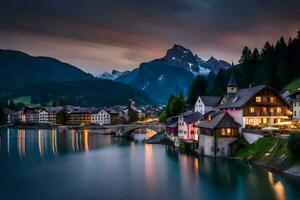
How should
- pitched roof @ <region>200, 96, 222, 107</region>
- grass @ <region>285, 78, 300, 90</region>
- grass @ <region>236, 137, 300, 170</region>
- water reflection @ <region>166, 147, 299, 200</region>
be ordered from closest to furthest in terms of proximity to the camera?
water reflection @ <region>166, 147, 299, 200</region> < grass @ <region>236, 137, 300, 170</region> < pitched roof @ <region>200, 96, 222, 107</region> < grass @ <region>285, 78, 300, 90</region>

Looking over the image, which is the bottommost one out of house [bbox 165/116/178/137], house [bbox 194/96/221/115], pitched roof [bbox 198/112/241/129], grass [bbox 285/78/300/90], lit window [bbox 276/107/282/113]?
house [bbox 165/116/178/137]

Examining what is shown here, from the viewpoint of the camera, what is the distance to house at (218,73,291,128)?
82750mm

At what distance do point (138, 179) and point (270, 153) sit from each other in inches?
921

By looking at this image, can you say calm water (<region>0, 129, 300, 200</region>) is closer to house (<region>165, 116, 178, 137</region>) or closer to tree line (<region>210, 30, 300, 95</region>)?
house (<region>165, 116, 178, 137</region>)

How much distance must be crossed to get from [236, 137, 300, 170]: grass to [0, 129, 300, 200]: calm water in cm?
279

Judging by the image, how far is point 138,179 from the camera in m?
61.4

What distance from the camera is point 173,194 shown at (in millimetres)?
50688

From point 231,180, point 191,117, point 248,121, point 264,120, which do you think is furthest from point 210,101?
point 231,180

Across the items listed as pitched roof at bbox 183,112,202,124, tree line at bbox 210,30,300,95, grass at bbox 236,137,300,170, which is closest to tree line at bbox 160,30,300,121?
tree line at bbox 210,30,300,95

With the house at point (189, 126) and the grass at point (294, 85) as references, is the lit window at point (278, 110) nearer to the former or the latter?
the house at point (189, 126)

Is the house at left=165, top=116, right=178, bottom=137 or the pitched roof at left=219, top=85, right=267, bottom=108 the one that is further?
the house at left=165, top=116, right=178, bottom=137

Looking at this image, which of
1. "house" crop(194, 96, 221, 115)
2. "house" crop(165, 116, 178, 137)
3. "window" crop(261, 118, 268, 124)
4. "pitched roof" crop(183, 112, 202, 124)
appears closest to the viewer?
"window" crop(261, 118, 268, 124)

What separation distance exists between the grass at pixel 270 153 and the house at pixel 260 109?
26.5ft

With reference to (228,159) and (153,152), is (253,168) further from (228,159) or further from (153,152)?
(153,152)
